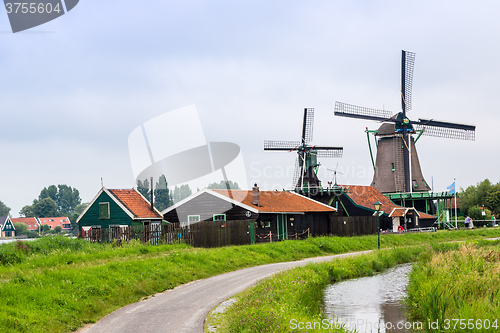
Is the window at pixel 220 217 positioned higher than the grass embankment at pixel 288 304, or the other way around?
the window at pixel 220 217

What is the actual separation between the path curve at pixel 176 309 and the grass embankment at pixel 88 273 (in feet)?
2.06

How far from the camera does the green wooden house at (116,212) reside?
4034cm

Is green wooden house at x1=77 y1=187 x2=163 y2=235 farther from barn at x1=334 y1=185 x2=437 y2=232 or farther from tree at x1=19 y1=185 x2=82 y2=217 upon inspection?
tree at x1=19 y1=185 x2=82 y2=217

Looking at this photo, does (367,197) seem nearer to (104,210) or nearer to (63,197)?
(104,210)

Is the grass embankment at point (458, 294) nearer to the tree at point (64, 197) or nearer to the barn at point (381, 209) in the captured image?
the barn at point (381, 209)

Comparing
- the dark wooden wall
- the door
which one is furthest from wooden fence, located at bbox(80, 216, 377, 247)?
the dark wooden wall

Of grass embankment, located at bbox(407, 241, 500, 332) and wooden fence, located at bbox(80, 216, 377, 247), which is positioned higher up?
wooden fence, located at bbox(80, 216, 377, 247)

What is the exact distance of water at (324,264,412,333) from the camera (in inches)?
614

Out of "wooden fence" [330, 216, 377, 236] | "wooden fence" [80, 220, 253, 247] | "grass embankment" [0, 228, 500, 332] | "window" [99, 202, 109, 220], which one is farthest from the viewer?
"wooden fence" [330, 216, 377, 236]

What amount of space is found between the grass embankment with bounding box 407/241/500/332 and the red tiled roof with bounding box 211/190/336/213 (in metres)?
17.6

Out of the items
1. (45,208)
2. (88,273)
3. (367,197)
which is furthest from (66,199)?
(88,273)

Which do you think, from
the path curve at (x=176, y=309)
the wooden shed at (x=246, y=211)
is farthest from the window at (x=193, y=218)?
the path curve at (x=176, y=309)

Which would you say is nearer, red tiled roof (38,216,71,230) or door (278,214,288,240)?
door (278,214,288,240)

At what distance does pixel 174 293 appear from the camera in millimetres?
18750
